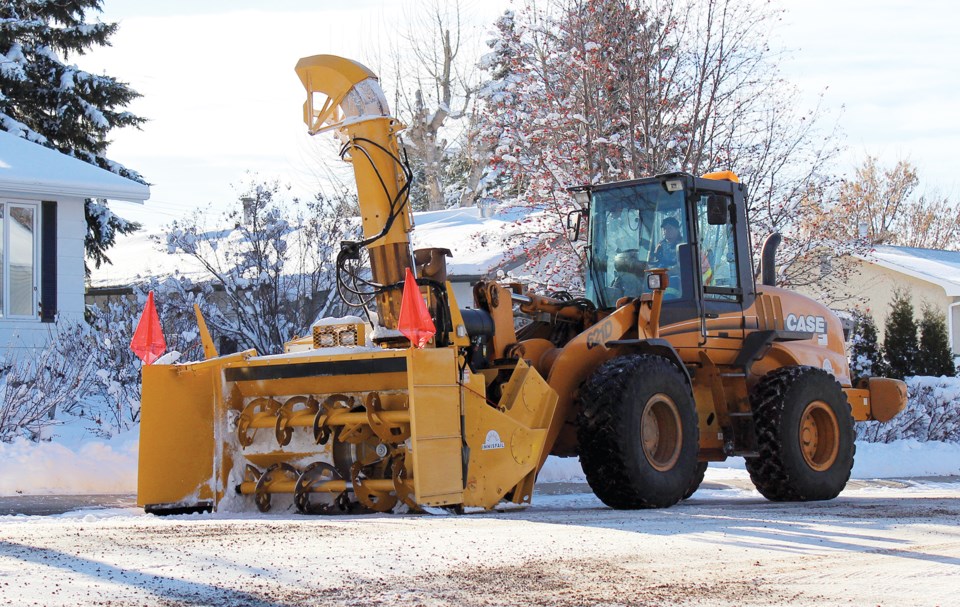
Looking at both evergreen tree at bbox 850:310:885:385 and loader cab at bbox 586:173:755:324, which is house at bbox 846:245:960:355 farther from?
loader cab at bbox 586:173:755:324

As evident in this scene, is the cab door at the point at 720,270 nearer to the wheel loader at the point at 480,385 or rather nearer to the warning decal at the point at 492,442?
the wheel loader at the point at 480,385

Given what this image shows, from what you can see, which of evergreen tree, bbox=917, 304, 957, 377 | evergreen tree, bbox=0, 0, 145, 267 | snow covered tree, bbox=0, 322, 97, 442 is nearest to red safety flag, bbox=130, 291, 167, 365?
snow covered tree, bbox=0, 322, 97, 442

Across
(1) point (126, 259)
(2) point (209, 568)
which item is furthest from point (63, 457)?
(1) point (126, 259)

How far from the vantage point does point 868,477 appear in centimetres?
1600

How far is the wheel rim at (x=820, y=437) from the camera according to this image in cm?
1160

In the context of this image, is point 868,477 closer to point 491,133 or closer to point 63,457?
point 491,133

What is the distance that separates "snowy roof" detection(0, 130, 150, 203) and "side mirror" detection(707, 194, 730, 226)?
33.5 ft

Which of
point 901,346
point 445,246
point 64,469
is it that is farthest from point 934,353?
point 64,469

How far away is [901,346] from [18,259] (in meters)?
15.0

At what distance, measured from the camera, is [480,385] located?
29.3 feet

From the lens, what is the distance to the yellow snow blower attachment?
8.96m

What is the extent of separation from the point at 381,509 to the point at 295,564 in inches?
116

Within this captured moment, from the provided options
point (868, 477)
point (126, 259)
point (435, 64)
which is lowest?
point (868, 477)

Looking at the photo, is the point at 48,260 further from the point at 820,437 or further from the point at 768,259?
the point at 820,437
